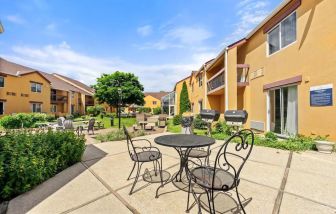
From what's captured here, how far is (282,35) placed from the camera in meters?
8.56

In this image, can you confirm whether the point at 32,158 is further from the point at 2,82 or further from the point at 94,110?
the point at 94,110

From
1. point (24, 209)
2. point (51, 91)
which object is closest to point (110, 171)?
point (24, 209)

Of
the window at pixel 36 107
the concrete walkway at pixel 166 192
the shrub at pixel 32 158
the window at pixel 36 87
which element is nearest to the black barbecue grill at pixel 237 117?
the concrete walkway at pixel 166 192

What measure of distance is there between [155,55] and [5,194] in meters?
16.0

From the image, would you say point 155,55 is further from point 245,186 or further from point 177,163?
point 245,186

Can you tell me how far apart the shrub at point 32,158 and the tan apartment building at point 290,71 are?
8.83 metres

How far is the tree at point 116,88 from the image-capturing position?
102 feet

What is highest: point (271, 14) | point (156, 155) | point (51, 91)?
point (271, 14)

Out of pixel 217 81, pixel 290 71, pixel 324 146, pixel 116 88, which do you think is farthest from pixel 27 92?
pixel 324 146

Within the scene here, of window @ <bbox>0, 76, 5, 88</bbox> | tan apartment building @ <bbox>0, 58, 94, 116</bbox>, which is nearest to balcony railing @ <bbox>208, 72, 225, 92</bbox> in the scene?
tan apartment building @ <bbox>0, 58, 94, 116</bbox>

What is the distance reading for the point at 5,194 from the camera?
302 centimetres

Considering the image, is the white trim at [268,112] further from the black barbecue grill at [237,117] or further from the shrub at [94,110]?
the shrub at [94,110]

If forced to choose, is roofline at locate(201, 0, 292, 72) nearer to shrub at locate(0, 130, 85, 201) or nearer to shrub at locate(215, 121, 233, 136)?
shrub at locate(215, 121, 233, 136)

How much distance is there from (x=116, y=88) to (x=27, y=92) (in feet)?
42.1
